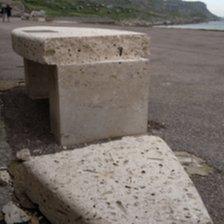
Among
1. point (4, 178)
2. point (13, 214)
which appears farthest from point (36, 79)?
point (13, 214)

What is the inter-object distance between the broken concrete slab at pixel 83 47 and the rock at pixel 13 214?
1.63 m

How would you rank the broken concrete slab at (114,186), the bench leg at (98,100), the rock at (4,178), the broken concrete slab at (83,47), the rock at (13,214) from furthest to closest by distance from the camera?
1. the bench leg at (98,100)
2. the broken concrete slab at (83,47)
3. the rock at (4,178)
4. the rock at (13,214)
5. the broken concrete slab at (114,186)

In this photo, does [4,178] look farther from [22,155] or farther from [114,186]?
[114,186]

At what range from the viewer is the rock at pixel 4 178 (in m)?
4.27

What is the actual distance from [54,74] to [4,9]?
35.8 m

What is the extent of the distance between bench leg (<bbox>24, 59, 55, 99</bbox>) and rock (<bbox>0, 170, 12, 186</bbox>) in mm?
2578

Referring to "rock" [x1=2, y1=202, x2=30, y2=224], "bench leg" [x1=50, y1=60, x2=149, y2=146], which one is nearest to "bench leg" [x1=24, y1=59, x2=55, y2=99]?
"bench leg" [x1=50, y1=60, x2=149, y2=146]

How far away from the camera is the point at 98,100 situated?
5.18 metres

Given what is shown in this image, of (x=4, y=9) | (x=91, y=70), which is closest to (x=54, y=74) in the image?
(x=91, y=70)

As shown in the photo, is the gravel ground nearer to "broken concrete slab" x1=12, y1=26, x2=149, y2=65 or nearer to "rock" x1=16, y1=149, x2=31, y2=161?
"rock" x1=16, y1=149, x2=31, y2=161

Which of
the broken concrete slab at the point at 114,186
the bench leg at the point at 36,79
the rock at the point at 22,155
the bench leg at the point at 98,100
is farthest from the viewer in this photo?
the bench leg at the point at 36,79

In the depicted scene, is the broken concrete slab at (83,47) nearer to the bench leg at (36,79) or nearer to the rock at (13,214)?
the bench leg at (36,79)

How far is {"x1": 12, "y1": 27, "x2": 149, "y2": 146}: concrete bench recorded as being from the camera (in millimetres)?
4961

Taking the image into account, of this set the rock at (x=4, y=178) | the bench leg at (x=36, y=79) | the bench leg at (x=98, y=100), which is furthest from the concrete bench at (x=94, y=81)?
the bench leg at (x=36, y=79)
